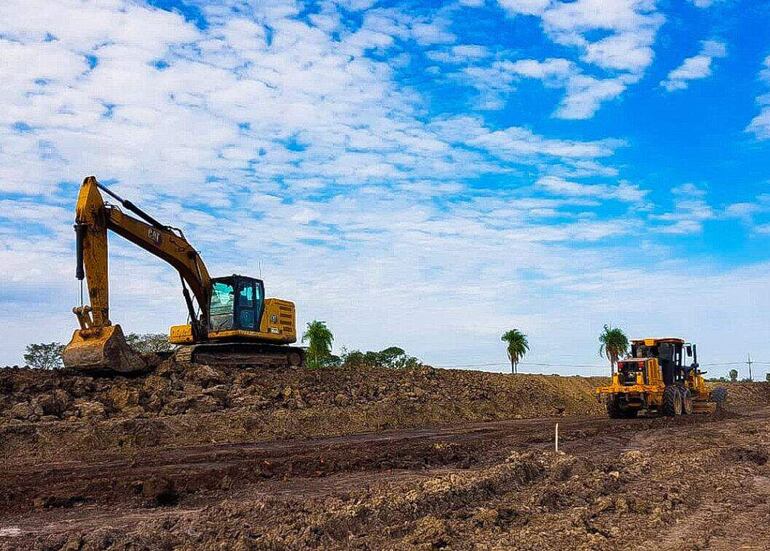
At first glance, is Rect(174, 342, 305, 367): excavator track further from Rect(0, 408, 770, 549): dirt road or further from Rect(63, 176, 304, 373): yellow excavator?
Rect(0, 408, 770, 549): dirt road

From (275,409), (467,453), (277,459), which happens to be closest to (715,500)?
(467,453)

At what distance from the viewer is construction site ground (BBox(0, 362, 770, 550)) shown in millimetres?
7938

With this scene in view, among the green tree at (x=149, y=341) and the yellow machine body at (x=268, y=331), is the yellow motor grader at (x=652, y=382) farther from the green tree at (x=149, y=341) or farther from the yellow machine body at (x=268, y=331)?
the green tree at (x=149, y=341)

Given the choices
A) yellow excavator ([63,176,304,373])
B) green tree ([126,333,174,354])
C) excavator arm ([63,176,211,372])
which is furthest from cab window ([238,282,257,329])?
green tree ([126,333,174,354])

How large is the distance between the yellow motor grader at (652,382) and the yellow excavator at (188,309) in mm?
11846

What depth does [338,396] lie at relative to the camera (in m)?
25.0

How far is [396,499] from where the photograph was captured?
902 cm

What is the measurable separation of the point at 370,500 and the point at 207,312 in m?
17.2

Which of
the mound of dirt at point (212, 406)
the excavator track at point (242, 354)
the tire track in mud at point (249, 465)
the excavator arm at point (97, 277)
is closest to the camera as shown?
the tire track in mud at point (249, 465)

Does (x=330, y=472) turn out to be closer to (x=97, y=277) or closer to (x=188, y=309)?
(x=97, y=277)

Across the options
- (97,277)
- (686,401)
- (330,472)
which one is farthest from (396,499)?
(686,401)

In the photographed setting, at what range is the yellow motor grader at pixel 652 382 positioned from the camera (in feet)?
79.8

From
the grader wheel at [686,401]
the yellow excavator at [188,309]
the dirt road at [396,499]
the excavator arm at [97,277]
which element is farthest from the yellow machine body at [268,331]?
the grader wheel at [686,401]

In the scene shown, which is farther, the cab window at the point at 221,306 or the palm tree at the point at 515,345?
the palm tree at the point at 515,345
